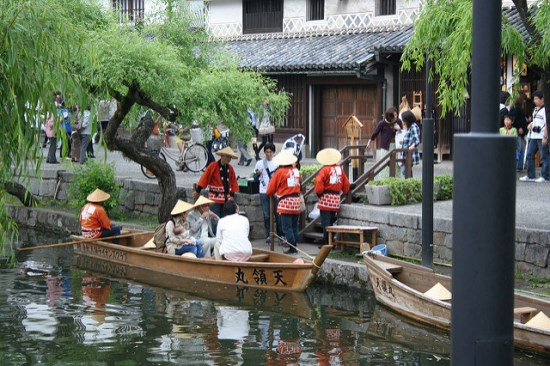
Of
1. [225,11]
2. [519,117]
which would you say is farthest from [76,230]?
[225,11]

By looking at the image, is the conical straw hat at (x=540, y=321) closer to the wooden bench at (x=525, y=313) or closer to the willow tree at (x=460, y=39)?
the wooden bench at (x=525, y=313)

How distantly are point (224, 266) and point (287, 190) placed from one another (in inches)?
71.8

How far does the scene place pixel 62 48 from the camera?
752 cm

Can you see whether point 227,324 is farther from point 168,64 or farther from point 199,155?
point 199,155

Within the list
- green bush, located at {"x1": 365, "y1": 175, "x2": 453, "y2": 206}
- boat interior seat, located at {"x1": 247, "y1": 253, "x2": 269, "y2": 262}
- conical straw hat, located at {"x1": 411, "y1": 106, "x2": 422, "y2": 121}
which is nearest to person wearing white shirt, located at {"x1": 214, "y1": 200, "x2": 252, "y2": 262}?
boat interior seat, located at {"x1": 247, "y1": 253, "x2": 269, "y2": 262}

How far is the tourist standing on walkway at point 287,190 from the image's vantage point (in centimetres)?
1509

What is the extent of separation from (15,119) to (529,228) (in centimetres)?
787

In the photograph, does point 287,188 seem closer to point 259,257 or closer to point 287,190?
point 287,190

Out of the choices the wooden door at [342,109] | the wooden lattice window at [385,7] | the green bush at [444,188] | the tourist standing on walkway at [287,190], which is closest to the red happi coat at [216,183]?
the tourist standing on walkway at [287,190]

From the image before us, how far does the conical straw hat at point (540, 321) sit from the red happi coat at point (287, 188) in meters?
5.44

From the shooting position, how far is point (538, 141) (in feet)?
61.2

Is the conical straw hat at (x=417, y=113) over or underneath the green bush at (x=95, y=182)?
over

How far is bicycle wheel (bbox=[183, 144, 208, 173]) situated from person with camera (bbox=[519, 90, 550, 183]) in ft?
25.2

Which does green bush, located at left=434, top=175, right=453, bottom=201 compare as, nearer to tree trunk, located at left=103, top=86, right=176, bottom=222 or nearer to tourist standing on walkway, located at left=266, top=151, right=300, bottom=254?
tourist standing on walkway, located at left=266, top=151, right=300, bottom=254
